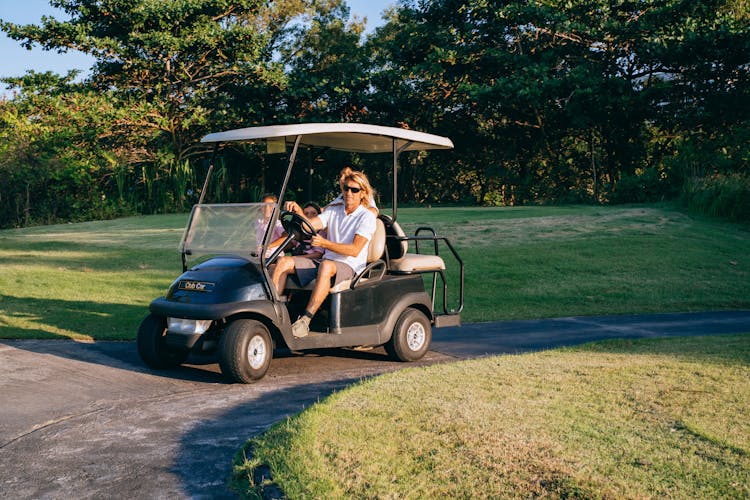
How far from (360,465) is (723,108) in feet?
71.6

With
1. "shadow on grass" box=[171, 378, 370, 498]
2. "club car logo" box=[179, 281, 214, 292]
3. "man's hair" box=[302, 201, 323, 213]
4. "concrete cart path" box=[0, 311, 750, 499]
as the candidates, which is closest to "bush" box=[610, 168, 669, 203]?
"concrete cart path" box=[0, 311, 750, 499]

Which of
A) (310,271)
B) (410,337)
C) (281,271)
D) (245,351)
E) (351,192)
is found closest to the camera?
(245,351)

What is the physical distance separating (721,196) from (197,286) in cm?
1479

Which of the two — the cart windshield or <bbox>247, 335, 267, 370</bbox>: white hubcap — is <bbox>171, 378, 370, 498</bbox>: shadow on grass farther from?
the cart windshield

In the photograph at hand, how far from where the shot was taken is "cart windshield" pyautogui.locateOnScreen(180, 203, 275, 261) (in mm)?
6664

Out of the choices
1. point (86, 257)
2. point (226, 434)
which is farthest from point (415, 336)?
point (86, 257)

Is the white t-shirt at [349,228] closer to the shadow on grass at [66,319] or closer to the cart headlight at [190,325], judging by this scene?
the cart headlight at [190,325]

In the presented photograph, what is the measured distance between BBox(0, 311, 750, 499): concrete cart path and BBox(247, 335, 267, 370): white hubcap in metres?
0.18

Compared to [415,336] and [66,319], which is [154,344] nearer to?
[415,336]

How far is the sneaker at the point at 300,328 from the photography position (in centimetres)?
663

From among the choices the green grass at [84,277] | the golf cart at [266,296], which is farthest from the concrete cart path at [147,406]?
the green grass at [84,277]

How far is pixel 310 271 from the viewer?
22.7 ft

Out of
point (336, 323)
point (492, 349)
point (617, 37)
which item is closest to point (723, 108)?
point (617, 37)

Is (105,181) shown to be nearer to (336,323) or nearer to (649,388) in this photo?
(336,323)
